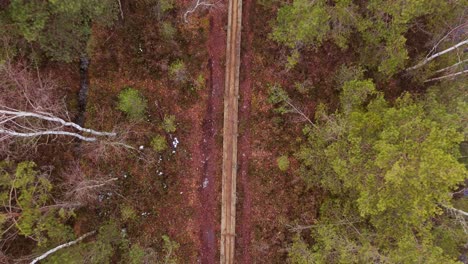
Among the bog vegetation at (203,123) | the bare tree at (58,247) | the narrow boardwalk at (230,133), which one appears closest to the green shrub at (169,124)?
the bog vegetation at (203,123)

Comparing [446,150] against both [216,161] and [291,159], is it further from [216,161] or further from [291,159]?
[216,161]

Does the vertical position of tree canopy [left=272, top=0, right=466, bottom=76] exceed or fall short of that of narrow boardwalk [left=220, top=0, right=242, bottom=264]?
it exceeds it

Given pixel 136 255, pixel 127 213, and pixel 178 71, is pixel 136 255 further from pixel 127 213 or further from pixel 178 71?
pixel 178 71

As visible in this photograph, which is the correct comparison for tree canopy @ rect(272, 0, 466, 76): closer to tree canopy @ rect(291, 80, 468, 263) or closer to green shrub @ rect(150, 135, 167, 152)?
tree canopy @ rect(291, 80, 468, 263)

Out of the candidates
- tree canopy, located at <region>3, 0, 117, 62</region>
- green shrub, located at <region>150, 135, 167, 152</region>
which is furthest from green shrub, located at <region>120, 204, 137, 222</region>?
tree canopy, located at <region>3, 0, 117, 62</region>

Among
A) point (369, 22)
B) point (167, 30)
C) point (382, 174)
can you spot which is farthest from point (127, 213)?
point (369, 22)

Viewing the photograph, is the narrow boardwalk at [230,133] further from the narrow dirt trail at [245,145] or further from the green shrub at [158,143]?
the green shrub at [158,143]
